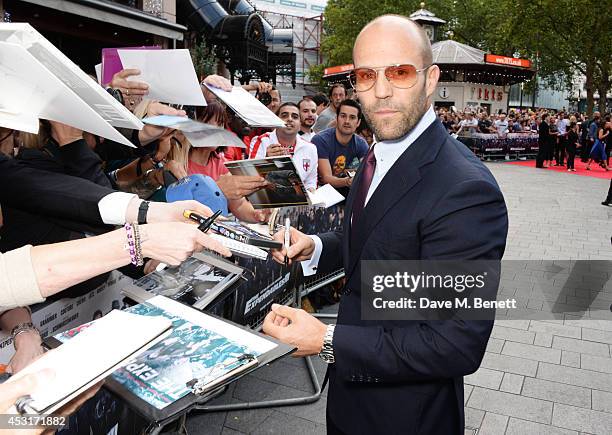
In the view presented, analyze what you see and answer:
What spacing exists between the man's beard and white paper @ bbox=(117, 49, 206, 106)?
5.03 ft

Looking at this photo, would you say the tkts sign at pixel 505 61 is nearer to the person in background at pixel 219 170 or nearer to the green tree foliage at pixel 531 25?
the green tree foliage at pixel 531 25

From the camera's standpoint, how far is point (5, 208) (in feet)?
7.48

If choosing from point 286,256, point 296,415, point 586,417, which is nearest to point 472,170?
point 286,256

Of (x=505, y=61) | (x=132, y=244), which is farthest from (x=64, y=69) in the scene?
(x=505, y=61)

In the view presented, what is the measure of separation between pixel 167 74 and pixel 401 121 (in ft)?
6.17

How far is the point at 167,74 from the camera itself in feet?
10.0

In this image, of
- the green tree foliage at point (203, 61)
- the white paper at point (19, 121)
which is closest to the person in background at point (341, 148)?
the white paper at point (19, 121)

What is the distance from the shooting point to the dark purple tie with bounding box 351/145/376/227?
5.86 feet

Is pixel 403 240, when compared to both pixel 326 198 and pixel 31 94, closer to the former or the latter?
pixel 31 94

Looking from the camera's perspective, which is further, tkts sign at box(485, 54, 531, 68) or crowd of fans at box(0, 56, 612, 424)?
tkts sign at box(485, 54, 531, 68)

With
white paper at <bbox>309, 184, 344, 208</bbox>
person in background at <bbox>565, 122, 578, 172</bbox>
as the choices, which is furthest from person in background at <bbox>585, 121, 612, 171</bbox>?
white paper at <bbox>309, 184, 344, 208</bbox>

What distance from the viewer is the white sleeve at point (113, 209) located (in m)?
2.17

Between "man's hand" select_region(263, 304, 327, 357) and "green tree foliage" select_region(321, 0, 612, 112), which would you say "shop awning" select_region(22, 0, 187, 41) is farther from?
"green tree foliage" select_region(321, 0, 612, 112)

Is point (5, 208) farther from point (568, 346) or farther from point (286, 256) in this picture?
point (568, 346)
